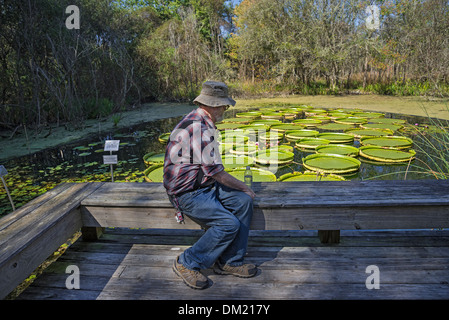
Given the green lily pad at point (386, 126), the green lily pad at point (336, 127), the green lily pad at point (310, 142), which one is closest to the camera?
the green lily pad at point (310, 142)

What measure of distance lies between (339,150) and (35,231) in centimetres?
421

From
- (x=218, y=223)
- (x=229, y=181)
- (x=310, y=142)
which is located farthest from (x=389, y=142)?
(x=218, y=223)

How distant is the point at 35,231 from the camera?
1528mm

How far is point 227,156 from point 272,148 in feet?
2.54

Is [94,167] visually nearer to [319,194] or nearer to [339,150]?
[319,194]

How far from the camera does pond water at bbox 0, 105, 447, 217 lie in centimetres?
372

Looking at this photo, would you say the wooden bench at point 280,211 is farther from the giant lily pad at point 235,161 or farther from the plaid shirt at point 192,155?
the giant lily pad at point 235,161

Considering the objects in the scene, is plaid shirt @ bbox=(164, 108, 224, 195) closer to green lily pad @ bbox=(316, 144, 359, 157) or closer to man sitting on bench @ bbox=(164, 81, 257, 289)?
man sitting on bench @ bbox=(164, 81, 257, 289)

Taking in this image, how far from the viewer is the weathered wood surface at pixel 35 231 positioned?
1338 millimetres

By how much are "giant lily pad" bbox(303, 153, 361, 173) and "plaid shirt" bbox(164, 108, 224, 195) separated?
2568 mm

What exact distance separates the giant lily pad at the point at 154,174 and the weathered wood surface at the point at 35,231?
162 cm

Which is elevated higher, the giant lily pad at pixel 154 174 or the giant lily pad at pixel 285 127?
the giant lily pad at pixel 285 127

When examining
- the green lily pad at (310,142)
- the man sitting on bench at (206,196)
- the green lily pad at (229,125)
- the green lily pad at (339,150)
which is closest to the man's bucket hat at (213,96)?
the man sitting on bench at (206,196)

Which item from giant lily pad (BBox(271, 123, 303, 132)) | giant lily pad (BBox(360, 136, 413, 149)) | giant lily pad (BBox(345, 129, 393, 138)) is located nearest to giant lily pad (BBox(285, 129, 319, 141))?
giant lily pad (BBox(271, 123, 303, 132))
